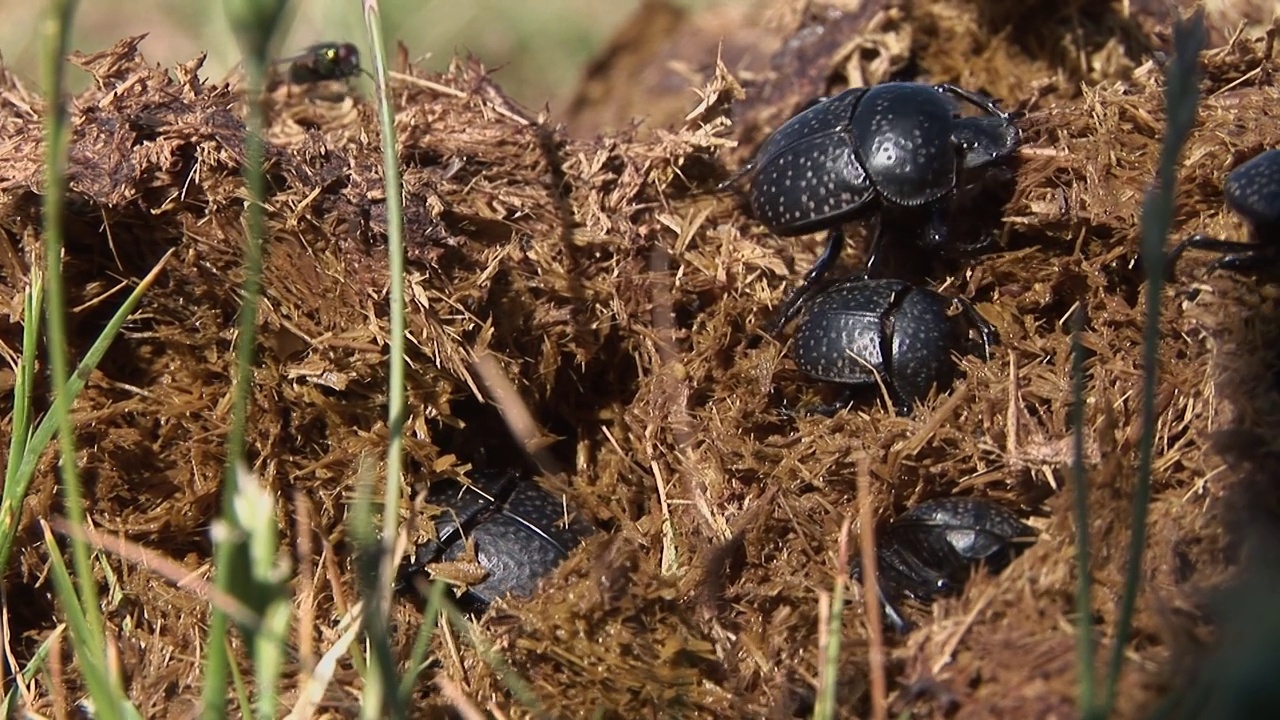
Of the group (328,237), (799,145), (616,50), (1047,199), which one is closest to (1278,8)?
(1047,199)

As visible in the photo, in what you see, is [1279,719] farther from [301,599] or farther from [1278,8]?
[1278,8]

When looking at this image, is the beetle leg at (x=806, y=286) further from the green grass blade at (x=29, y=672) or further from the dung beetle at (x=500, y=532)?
the green grass blade at (x=29, y=672)

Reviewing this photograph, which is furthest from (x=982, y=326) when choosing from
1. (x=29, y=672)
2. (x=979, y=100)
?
(x=29, y=672)

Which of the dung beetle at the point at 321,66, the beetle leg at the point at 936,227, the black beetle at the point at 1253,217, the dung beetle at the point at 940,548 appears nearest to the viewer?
the dung beetle at the point at 940,548

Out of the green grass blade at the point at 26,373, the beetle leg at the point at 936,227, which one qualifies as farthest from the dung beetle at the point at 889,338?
the green grass blade at the point at 26,373

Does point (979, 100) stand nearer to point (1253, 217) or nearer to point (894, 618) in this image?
point (1253, 217)

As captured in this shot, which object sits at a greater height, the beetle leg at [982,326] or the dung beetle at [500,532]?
the beetle leg at [982,326]

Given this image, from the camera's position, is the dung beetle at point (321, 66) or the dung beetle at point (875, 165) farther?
the dung beetle at point (321, 66)
